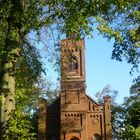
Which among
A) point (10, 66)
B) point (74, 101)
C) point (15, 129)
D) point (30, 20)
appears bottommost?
point (15, 129)

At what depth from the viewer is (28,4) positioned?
1272 cm

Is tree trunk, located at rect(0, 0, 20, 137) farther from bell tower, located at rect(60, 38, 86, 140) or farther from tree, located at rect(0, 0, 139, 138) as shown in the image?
bell tower, located at rect(60, 38, 86, 140)

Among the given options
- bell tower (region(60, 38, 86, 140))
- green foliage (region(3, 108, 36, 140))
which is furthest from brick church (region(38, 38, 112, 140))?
green foliage (region(3, 108, 36, 140))

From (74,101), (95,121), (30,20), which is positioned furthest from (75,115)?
(30,20)

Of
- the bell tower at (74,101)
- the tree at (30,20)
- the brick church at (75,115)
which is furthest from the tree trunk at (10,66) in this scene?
the brick church at (75,115)

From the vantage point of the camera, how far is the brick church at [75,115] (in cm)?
3978

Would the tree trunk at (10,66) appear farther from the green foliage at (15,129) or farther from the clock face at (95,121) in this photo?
the clock face at (95,121)

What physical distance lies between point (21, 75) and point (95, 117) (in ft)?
86.5

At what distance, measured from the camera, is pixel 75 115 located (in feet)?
132

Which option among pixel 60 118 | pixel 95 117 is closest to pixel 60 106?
pixel 60 118

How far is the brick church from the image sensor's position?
131 feet

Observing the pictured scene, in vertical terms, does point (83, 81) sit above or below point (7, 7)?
above

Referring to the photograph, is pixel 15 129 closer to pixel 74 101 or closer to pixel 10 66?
pixel 10 66

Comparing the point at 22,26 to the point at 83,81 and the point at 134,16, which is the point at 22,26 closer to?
the point at 134,16
